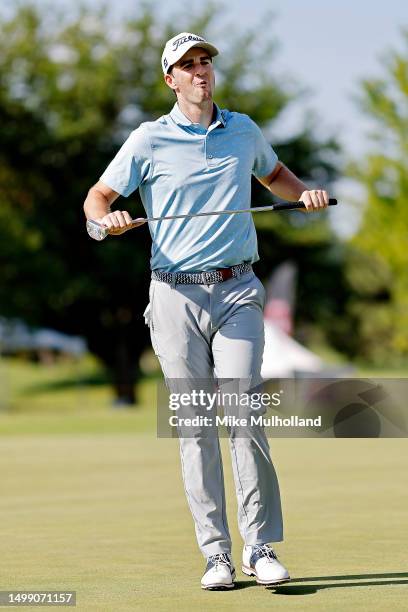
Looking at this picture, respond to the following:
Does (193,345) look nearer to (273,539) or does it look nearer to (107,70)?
(273,539)

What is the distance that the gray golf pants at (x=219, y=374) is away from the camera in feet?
17.7

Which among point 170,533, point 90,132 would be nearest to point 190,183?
point 170,533

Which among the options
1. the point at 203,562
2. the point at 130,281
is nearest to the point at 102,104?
the point at 130,281

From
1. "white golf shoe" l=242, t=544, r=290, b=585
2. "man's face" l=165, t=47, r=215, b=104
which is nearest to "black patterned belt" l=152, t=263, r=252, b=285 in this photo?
"man's face" l=165, t=47, r=215, b=104

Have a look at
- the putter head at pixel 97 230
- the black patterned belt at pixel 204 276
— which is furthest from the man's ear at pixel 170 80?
the black patterned belt at pixel 204 276

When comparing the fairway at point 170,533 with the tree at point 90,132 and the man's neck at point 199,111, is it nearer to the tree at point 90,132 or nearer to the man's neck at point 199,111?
the man's neck at point 199,111

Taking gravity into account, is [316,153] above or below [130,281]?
above

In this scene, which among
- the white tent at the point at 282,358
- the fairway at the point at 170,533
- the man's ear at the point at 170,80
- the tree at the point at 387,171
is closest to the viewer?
the fairway at the point at 170,533

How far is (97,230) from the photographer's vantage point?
5.29 m

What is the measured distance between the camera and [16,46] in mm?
43812

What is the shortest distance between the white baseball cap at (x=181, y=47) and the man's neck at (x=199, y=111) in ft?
0.54

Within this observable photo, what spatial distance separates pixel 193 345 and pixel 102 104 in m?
38.9

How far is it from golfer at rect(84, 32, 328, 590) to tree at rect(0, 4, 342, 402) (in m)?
36.2

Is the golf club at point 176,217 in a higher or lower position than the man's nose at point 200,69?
lower
